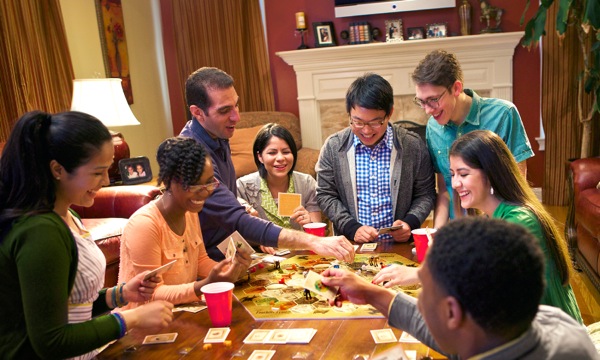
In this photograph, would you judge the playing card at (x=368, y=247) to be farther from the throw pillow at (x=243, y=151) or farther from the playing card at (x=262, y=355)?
the throw pillow at (x=243, y=151)

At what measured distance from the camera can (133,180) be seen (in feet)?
14.6

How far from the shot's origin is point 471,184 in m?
1.76

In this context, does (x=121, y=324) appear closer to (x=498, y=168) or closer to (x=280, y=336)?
(x=280, y=336)

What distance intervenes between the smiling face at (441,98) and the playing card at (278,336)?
124 cm

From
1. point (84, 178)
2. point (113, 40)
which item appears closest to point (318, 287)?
point (84, 178)

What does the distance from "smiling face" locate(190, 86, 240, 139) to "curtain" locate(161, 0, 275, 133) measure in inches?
149

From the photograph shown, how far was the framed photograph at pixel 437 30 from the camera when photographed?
5.51 m

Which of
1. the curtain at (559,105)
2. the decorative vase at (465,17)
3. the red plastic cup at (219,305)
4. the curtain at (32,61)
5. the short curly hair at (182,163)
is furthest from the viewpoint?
the decorative vase at (465,17)

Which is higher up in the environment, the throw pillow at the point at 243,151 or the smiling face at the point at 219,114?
the smiling face at the point at 219,114

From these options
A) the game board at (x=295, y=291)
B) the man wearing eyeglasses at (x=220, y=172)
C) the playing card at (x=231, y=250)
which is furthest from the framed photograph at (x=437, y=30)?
the playing card at (x=231, y=250)

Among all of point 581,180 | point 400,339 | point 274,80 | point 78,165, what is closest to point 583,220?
point 581,180

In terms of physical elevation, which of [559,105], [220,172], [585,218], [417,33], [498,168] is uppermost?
[417,33]

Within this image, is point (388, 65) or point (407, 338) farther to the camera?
point (388, 65)

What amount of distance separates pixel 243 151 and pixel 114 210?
Answer: 69.1 inches
